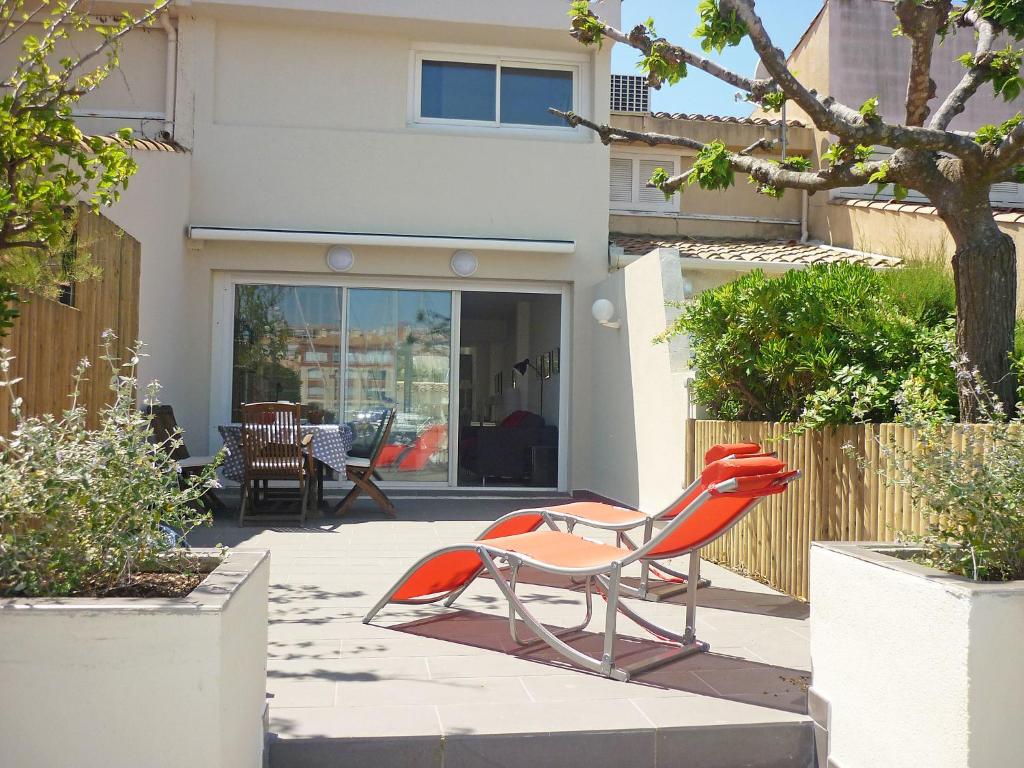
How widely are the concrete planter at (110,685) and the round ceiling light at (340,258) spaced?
8.31 meters

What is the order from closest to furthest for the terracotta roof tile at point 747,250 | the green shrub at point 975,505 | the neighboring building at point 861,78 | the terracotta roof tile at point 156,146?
the green shrub at point 975,505, the terracotta roof tile at point 156,146, the terracotta roof tile at point 747,250, the neighboring building at point 861,78

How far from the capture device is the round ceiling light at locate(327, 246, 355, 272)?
1040 cm

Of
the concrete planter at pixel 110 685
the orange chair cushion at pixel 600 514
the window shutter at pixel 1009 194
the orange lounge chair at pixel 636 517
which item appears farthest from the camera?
the window shutter at pixel 1009 194

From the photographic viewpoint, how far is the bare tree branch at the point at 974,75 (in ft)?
14.9

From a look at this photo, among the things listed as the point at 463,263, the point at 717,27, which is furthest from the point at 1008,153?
the point at 463,263

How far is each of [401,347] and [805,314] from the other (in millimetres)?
6045

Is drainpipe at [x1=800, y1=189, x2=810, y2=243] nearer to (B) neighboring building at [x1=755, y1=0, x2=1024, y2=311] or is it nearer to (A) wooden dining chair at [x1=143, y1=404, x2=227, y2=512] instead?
(B) neighboring building at [x1=755, y1=0, x2=1024, y2=311]

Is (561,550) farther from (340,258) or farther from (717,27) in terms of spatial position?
(340,258)

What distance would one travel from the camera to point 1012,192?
14000 millimetres

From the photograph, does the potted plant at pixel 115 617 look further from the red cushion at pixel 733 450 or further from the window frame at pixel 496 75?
the window frame at pixel 496 75

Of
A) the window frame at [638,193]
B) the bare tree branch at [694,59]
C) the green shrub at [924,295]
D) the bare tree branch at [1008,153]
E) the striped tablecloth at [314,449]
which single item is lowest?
the striped tablecloth at [314,449]

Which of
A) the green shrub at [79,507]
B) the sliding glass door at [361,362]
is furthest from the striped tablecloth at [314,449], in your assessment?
the green shrub at [79,507]

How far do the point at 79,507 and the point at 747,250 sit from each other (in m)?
10.2

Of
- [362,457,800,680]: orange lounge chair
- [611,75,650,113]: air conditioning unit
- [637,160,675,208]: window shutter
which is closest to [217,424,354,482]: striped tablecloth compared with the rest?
[362,457,800,680]: orange lounge chair
